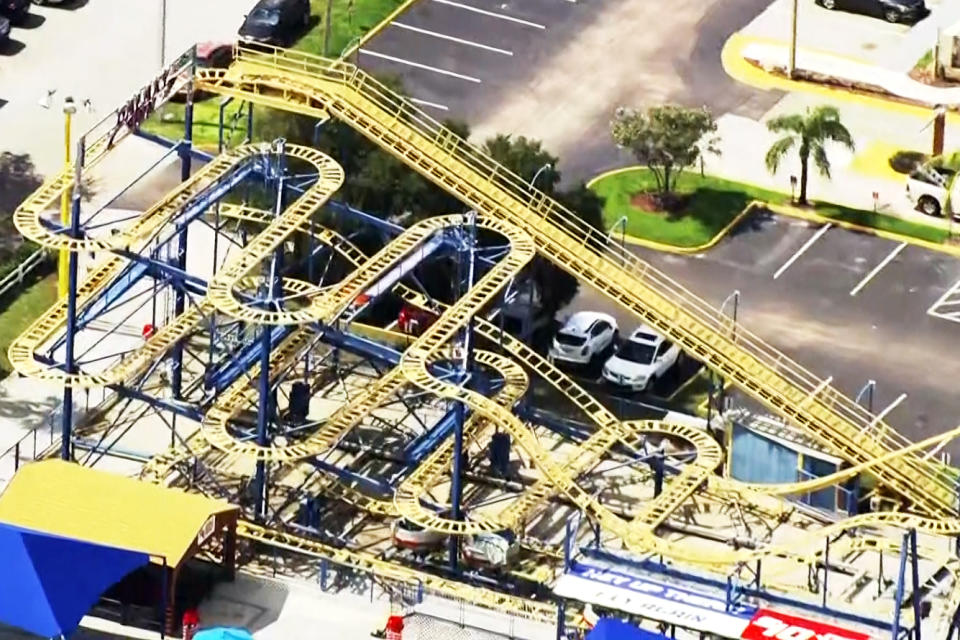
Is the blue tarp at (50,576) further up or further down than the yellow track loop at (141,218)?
further down

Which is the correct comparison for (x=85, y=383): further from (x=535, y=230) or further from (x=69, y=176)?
(x=535, y=230)

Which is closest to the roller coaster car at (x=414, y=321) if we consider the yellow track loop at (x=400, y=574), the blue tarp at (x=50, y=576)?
the yellow track loop at (x=400, y=574)

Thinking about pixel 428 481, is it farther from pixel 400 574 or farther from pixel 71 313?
pixel 71 313

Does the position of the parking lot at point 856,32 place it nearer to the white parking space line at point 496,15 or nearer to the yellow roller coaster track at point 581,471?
the white parking space line at point 496,15

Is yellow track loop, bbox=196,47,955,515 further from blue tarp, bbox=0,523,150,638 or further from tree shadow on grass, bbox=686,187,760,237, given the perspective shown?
blue tarp, bbox=0,523,150,638

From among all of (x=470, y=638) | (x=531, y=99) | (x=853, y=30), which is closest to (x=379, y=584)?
(x=470, y=638)

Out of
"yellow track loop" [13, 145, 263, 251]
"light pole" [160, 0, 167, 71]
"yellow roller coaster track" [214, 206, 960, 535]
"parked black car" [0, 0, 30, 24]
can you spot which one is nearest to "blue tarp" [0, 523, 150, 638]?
"yellow roller coaster track" [214, 206, 960, 535]

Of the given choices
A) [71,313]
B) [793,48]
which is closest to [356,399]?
[71,313]

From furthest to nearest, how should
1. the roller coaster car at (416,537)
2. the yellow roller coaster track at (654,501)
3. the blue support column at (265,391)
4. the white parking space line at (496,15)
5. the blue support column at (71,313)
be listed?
the white parking space line at (496,15), the roller coaster car at (416,537), the blue support column at (71,313), the blue support column at (265,391), the yellow roller coaster track at (654,501)
